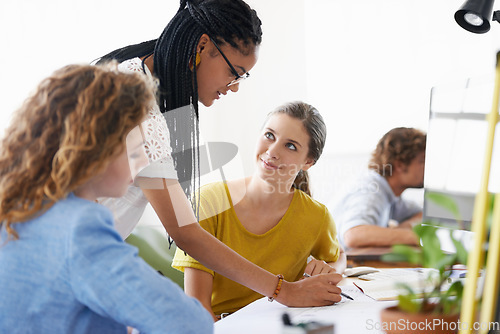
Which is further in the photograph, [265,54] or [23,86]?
[265,54]

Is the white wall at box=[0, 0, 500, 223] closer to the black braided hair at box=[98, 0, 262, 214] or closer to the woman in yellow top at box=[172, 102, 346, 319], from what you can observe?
the woman in yellow top at box=[172, 102, 346, 319]

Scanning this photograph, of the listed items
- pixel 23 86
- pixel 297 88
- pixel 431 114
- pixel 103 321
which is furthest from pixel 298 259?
pixel 297 88

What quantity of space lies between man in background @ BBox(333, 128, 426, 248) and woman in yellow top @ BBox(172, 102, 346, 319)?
57 cm

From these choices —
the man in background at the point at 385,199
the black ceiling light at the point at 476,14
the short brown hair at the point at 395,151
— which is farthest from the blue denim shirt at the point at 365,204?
the black ceiling light at the point at 476,14

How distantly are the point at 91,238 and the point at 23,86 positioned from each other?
1.63m

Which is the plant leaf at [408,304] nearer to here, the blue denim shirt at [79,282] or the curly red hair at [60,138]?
the blue denim shirt at [79,282]

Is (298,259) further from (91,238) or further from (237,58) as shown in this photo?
(91,238)

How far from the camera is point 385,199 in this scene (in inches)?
99.0

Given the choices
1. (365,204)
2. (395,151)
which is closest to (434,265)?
(365,204)

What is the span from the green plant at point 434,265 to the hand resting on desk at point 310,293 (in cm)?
45

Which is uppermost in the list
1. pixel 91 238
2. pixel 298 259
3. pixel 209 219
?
pixel 91 238

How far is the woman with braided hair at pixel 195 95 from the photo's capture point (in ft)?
3.48

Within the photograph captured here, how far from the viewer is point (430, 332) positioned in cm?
72

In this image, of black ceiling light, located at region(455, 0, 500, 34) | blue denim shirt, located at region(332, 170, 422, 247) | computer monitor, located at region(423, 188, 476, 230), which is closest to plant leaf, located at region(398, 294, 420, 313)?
computer monitor, located at region(423, 188, 476, 230)
